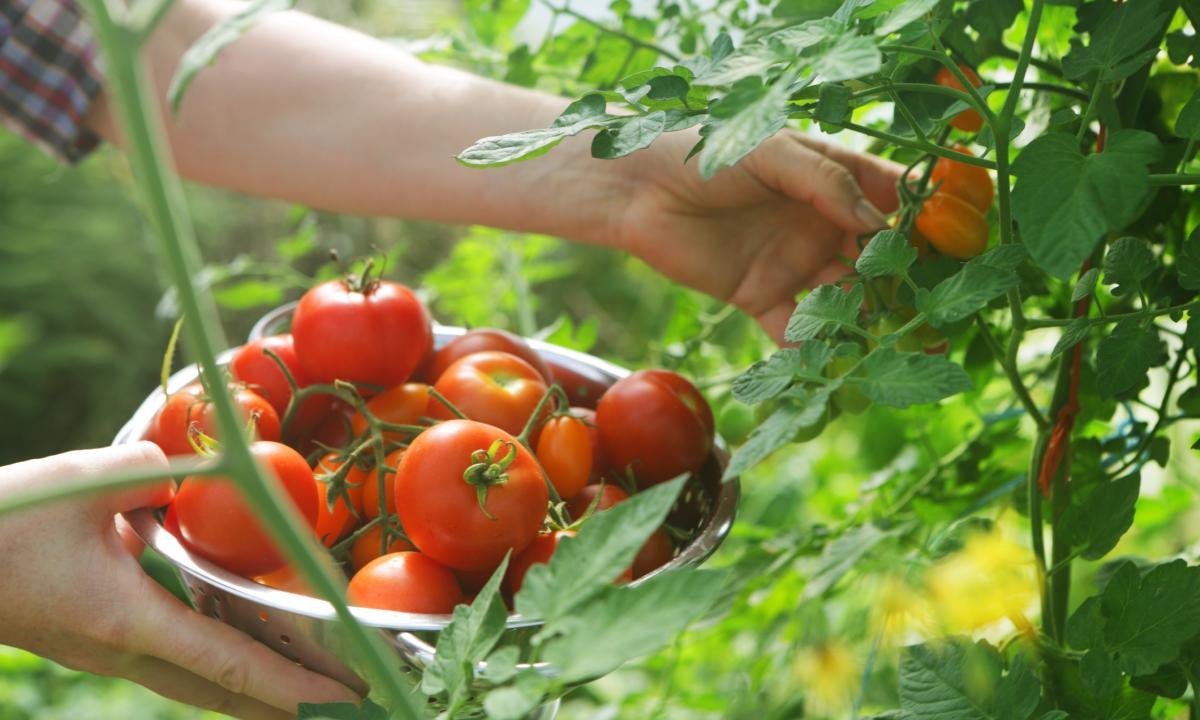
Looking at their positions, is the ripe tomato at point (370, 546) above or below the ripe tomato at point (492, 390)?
below

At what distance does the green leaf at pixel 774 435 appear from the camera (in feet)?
1.02

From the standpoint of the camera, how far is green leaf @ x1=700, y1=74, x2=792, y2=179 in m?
0.28

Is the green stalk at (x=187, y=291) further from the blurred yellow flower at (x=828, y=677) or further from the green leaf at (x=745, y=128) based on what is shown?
the blurred yellow flower at (x=828, y=677)

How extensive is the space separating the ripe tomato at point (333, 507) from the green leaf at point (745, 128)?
37 cm

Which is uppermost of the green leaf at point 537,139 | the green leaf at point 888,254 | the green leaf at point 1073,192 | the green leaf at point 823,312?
the green leaf at point 1073,192

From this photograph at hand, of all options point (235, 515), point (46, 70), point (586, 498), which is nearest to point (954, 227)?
point (586, 498)

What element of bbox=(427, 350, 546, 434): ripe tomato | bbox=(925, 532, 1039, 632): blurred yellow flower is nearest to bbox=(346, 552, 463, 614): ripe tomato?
bbox=(427, 350, 546, 434): ripe tomato

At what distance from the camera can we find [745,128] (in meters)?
0.28

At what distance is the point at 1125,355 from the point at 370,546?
0.39 meters

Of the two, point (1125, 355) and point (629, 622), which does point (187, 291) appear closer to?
point (629, 622)

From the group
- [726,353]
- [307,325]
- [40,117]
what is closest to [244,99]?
[40,117]

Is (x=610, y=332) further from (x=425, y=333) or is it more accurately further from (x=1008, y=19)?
(x=1008, y=19)

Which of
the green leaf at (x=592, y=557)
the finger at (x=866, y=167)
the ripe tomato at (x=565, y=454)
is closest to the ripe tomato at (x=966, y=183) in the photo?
the finger at (x=866, y=167)

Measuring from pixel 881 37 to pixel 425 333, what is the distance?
0.48m
